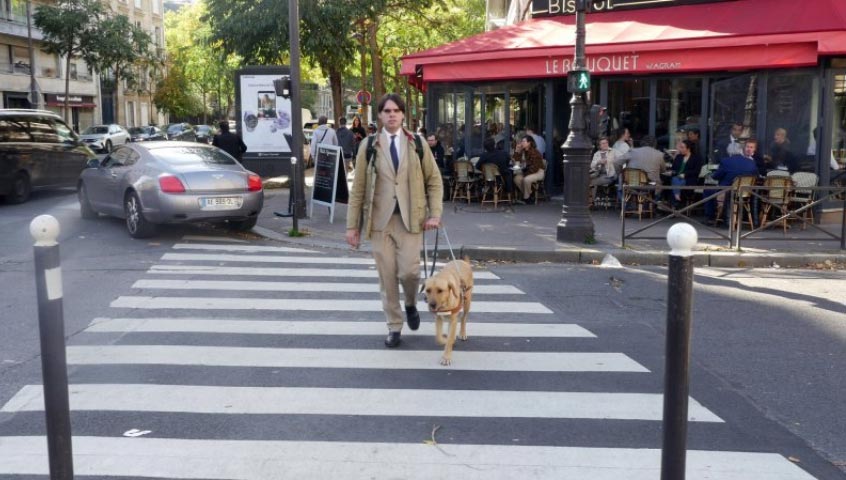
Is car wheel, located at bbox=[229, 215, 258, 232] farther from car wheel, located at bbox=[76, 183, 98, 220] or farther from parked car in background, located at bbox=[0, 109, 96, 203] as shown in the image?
parked car in background, located at bbox=[0, 109, 96, 203]

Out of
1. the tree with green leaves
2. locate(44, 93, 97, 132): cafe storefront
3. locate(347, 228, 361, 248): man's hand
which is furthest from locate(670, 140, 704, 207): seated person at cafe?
locate(44, 93, 97, 132): cafe storefront

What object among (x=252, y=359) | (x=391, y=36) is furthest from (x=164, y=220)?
(x=391, y=36)

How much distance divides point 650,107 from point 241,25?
11.9 meters

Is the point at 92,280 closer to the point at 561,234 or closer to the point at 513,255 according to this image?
the point at 513,255

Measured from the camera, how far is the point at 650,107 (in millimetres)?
16781

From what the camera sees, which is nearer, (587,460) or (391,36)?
(587,460)

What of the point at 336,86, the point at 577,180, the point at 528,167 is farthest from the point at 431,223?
the point at 336,86

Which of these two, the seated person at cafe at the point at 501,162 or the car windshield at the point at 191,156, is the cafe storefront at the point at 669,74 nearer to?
the seated person at cafe at the point at 501,162

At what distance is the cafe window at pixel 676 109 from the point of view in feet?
53.6

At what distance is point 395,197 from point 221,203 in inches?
265

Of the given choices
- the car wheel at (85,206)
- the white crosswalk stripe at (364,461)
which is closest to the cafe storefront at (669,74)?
the car wheel at (85,206)

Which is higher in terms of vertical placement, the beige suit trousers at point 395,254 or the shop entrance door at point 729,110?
the shop entrance door at point 729,110

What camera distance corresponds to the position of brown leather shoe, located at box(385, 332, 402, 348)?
6.58m

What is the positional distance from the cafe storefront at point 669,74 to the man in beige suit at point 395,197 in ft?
32.4
